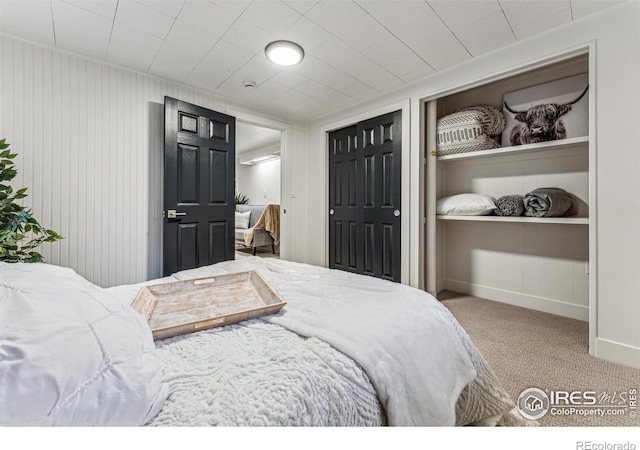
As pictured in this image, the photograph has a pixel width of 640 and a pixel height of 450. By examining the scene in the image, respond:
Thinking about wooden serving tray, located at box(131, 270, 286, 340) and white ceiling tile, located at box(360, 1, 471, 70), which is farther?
white ceiling tile, located at box(360, 1, 471, 70)

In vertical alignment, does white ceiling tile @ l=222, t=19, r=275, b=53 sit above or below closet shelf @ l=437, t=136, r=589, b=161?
above

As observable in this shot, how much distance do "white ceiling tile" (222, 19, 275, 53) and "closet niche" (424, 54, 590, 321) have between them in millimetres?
1762

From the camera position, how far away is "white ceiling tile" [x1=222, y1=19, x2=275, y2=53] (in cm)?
192

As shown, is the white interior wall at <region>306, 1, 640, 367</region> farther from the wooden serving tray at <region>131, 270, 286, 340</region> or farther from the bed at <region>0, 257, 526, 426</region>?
the wooden serving tray at <region>131, 270, 286, 340</region>

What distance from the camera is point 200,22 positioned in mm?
1880

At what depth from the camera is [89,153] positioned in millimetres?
2342

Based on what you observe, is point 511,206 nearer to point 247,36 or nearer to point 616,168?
point 616,168

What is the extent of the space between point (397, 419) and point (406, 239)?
90.8 inches

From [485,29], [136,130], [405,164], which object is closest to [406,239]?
[405,164]

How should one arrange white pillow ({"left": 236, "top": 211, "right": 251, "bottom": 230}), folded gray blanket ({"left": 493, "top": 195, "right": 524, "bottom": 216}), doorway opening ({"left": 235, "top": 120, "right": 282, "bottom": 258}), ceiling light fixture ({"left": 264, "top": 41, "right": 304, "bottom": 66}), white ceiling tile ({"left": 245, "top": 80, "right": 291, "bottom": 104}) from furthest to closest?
1. white pillow ({"left": 236, "top": 211, "right": 251, "bottom": 230})
2. doorway opening ({"left": 235, "top": 120, "right": 282, "bottom": 258})
3. white ceiling tile ({"left": 245, "top": 80, "right": 291, "bottom": 104})
4. folded gray blanket ({"left": 493, "top": 195, "right": 524, "bottom": 216})
5. ceiling light fixture ({"left": 264, "top": 41, "right": 304, "bottom": 66})

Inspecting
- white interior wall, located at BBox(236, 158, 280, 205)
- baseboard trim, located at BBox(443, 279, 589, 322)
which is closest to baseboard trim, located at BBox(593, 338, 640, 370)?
baseboard trim, located at BBox(443, 279, 589, 322)

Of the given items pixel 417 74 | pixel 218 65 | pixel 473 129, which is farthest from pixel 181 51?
pixel 473 129

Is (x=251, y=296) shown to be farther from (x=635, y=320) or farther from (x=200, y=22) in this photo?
(x=635, y=320)
